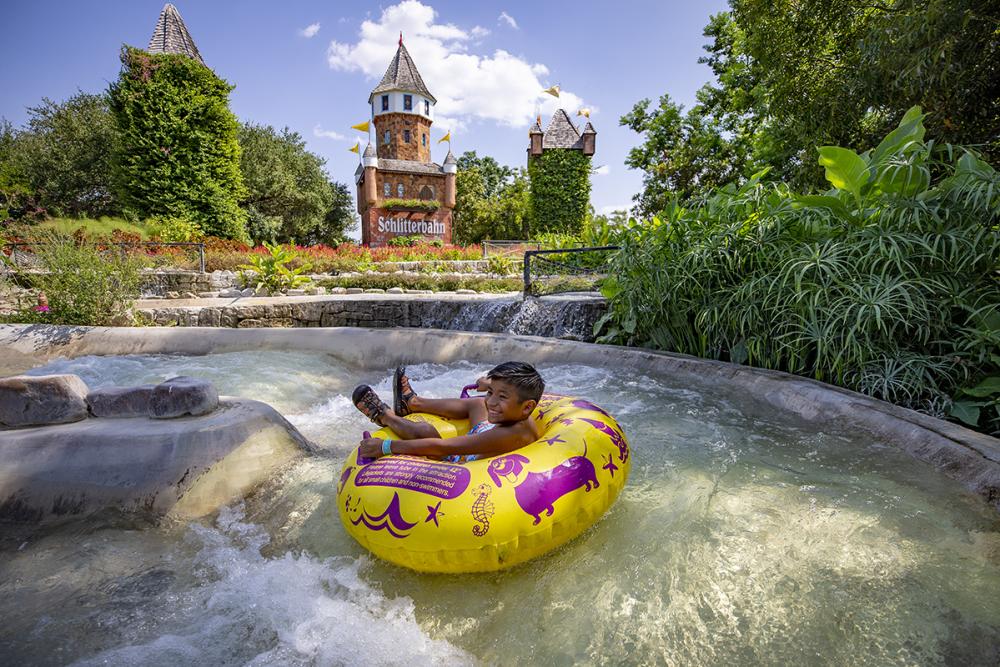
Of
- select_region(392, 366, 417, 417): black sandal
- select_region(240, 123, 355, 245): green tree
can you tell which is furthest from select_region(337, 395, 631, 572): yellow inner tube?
select_region(240, 123, 355, 245): green tree

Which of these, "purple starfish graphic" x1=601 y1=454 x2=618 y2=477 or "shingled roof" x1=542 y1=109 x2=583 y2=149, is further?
"shingled roof" x1=542 y1=109 x2=583 y2=149

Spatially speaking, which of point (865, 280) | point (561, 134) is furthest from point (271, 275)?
point (561, 134)

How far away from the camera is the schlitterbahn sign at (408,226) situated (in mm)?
26922

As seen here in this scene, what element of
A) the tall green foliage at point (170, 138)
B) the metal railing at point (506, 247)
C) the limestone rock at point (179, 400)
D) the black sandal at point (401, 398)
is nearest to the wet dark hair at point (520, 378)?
the black sandal at point (401, 398)

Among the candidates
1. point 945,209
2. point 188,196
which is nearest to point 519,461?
point 945,209

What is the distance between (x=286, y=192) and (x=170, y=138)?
34.9ft

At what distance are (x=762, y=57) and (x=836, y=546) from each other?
24.6 ft

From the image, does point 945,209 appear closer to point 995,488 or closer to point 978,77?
point 995,488

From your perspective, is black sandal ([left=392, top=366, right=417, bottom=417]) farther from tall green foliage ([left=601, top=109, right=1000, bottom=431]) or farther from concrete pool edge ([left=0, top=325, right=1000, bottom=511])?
tall green foliage ([left=601, top=109, right=1000, bottom=431])

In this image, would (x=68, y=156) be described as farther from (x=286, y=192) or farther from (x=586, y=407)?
(x=586, y=407)

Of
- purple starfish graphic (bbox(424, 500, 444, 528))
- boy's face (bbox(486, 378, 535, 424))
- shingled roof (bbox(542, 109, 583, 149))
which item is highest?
shingled roof (bbox(542, 109, 583, 149))

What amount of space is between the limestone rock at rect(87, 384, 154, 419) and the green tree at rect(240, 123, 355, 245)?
24.7 meters

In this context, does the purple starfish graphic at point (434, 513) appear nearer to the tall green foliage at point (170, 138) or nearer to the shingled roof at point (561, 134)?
the tall green foliage at point (170, 138)

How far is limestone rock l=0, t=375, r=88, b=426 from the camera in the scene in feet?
7.55
